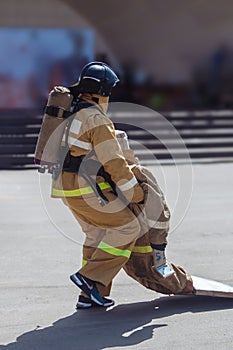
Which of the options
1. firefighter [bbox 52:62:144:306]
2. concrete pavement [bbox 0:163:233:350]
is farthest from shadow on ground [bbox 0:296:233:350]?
firefighter [bbox 52:62:144:306]

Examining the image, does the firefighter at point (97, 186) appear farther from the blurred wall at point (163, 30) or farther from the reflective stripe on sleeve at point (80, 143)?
the blurred wall at point (163, 30)

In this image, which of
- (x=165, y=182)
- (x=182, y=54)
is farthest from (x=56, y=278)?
(x=182, y=54)

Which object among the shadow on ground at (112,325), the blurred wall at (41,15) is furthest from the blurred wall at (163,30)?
A: the shadow on ground at (112,325)

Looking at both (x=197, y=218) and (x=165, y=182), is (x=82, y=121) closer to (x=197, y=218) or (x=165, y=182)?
(x=197, y=218)

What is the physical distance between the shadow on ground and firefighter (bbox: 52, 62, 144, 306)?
0.26 meters

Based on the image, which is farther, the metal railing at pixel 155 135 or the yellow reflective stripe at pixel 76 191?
the metal railing at pixel 155 135

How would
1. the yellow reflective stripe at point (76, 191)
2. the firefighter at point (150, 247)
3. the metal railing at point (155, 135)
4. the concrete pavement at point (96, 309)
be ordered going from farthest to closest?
1. the metal railing at point (155, 135)
2. the firefighter at point (150, 247)
3. the yellow reflective stripe at point (76, 191)
4. the concrete pavement at point (96, 309)

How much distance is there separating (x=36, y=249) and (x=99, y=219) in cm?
256

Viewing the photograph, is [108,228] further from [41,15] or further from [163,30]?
[163,30]

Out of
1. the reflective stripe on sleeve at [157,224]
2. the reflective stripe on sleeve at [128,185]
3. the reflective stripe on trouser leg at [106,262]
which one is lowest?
the reflective stripe on trouser leg at [106,262]

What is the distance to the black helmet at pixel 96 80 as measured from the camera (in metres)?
5.81

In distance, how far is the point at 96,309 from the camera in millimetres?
6133

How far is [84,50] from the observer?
18953 mm

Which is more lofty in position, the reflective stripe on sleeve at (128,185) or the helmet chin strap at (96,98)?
the helmet chin strap at (96,98)
